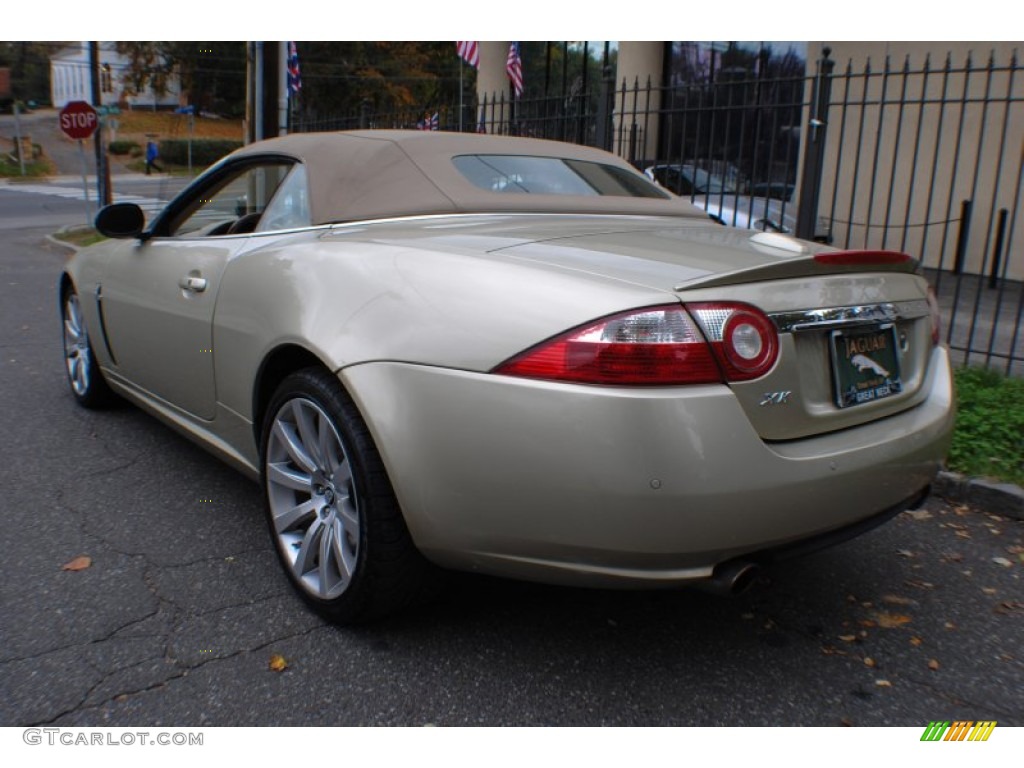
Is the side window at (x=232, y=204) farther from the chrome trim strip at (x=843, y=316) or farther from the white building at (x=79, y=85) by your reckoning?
the white building at (x=79, y=85)

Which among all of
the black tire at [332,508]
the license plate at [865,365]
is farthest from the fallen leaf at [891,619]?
the black tire at [332,508]

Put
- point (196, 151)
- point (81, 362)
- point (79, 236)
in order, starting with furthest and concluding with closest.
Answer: point (196, 151) < point (79, 236) < point (81, 362)

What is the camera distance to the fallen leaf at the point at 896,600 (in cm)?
300

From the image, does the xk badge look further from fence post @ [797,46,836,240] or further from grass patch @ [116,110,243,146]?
grass patch @ [116,110,243,146]

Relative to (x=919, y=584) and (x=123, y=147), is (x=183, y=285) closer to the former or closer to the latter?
(x=919, y=584)

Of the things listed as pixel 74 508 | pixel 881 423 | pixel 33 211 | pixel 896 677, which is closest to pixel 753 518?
pixel 881 423

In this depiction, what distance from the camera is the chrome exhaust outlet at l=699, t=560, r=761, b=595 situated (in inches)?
86.7

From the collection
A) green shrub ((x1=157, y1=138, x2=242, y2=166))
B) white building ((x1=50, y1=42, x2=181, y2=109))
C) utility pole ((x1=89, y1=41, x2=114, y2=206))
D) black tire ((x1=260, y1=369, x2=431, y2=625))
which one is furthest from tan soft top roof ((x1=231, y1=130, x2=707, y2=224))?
white building ((x1=50, y1=42, x2=181, y2=109))

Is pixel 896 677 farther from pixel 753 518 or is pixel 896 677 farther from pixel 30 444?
pixel 30 444

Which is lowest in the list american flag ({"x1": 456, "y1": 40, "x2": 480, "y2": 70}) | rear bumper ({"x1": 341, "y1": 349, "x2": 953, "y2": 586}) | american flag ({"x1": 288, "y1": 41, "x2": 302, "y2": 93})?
rear bumper ({"x1": 341, "y1": 349, "x2": 953, "y2": 586})

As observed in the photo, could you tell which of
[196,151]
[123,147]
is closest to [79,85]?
[123,147]

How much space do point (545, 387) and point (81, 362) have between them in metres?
3.83

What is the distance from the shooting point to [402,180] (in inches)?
132

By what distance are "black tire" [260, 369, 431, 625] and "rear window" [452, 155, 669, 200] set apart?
122 cm
